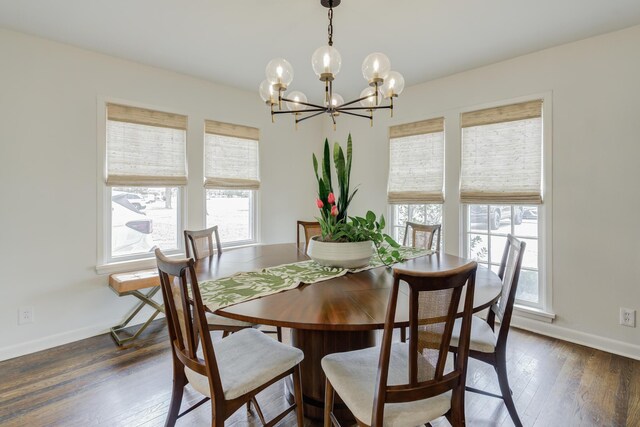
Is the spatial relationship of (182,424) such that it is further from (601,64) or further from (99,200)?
(601,64)

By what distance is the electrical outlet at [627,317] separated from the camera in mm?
2469

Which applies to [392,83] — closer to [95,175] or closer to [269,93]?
[269,93]

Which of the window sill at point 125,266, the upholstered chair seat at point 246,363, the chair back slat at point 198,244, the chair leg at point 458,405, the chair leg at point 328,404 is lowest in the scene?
the chair leg at point 328,404

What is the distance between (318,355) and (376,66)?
173 cm

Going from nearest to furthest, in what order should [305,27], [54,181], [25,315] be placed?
1. [305,27]
2. [25,315]
3. [54,181]

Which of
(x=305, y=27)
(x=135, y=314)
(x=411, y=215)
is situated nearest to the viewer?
(x=305, y=27)

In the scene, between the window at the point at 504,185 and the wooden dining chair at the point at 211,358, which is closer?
the wooden dining chair at the point at 211,358

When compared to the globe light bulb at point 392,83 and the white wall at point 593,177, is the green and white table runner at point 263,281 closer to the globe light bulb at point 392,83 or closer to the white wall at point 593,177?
the globe light bulb at point 392,83

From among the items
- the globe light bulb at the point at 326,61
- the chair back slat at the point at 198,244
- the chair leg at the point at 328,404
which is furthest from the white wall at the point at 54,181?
the chair leg at the point at 328,404

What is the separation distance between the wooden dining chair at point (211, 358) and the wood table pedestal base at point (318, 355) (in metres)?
0.28

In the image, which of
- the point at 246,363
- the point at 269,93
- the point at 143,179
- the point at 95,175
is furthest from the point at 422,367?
the point at 95,175

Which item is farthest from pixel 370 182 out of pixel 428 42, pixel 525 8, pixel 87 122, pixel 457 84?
pixel 87 122

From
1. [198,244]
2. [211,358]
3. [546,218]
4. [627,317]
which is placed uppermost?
[546,218]

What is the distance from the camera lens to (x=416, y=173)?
371 cm
